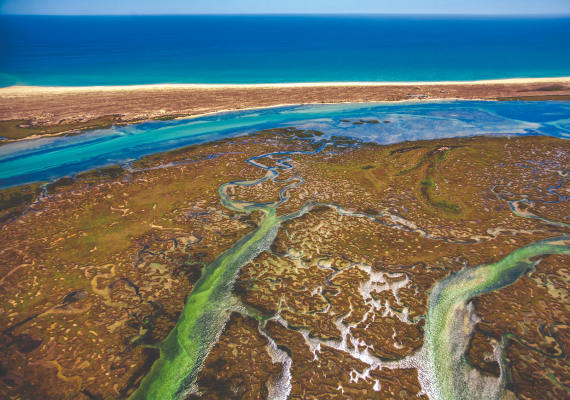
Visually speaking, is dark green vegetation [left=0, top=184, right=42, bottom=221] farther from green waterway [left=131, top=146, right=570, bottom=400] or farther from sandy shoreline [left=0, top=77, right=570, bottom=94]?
sandy shoreline [left=0, top=77, right=570, bottom=94]

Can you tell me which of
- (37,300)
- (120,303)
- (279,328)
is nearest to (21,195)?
(37,300)

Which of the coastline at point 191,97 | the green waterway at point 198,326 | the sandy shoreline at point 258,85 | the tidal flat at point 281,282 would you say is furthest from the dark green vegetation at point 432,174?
the sandy shoreline at point 258,85

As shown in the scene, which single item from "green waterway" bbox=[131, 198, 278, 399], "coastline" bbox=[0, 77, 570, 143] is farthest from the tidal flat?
"coastline" bbox=[0, 77, 570, 143]

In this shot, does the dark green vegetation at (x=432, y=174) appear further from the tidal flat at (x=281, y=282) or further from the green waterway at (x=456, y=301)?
the green waterway at (x=456, y=301)

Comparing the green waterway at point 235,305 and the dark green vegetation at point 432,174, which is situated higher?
the dark green vegetation at point 432,174

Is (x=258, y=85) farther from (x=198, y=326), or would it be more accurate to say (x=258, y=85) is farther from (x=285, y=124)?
(x=198, y=326)
